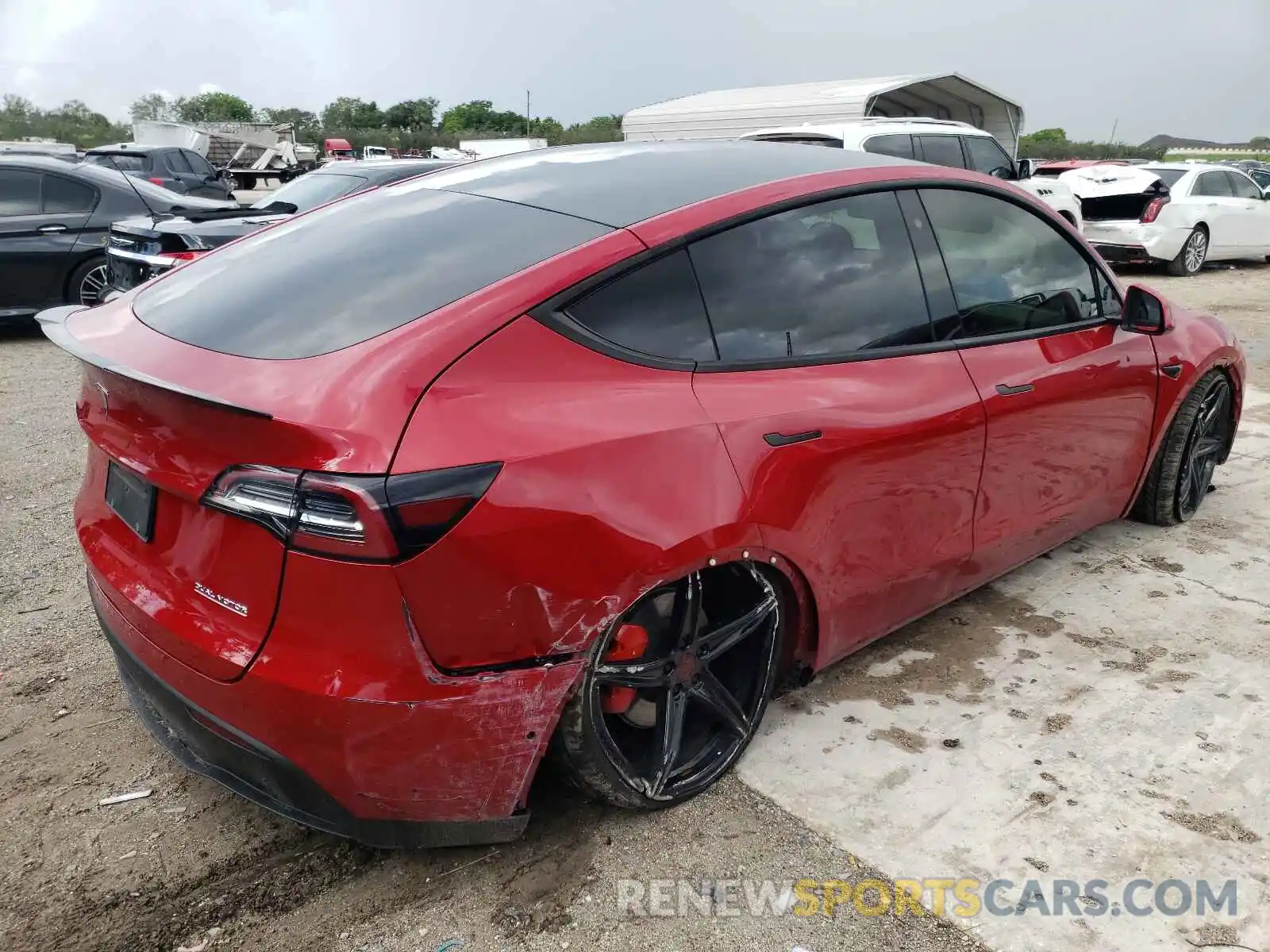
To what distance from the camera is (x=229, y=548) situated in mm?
1964

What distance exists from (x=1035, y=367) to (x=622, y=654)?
1807 mm

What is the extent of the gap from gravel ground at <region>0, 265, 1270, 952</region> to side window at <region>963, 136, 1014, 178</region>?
10.7 m

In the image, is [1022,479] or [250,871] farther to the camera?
[1022,479]

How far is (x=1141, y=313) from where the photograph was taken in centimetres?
362

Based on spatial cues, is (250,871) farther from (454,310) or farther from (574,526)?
(454,310)

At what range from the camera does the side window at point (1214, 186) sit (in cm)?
1346

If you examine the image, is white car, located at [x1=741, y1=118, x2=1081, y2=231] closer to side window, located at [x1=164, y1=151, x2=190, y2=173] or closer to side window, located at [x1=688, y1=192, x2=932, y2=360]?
side window, located at [x1=688, y1=192, x2=932, y2=360]

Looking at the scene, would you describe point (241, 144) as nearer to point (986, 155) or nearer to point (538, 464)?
Answer: point (986, 155)

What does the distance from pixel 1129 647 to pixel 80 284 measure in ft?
28.3

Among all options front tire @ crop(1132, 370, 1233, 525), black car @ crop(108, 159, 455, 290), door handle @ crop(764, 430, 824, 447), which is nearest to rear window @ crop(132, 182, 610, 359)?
door handle @ crop(764, 430, 824, 447)

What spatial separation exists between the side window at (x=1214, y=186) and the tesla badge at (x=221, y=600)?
1467 cm

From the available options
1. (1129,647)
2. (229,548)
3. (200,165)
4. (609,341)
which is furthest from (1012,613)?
(200,165)

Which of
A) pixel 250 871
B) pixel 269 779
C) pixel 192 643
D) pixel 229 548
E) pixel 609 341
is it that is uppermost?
pixel 609 341

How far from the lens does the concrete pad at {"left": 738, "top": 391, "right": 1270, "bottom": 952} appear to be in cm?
230
